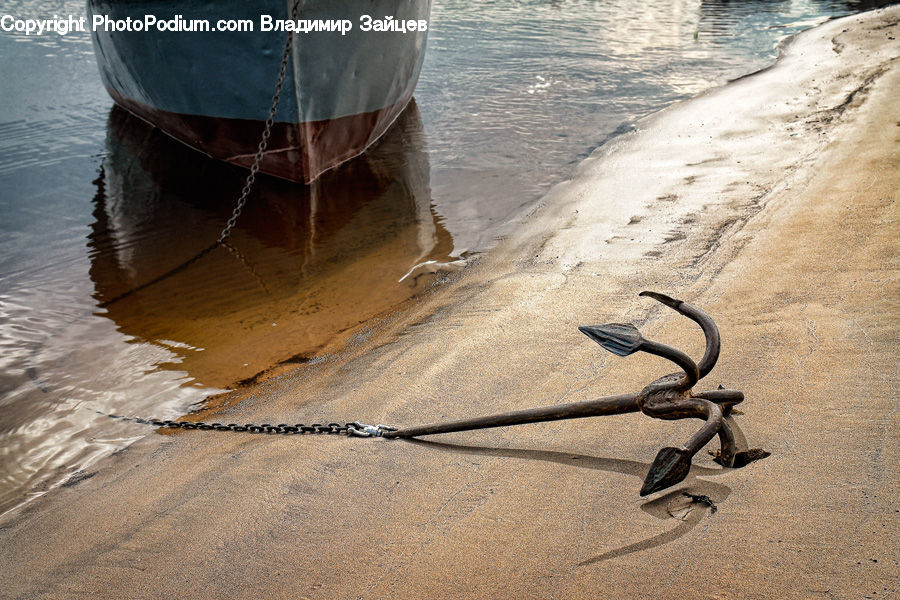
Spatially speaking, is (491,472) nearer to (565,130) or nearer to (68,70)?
(565,130)

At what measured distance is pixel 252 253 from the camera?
17.8ft

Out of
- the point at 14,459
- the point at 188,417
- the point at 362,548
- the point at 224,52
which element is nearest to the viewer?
the point at 362,548

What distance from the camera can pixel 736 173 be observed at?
5.55 m

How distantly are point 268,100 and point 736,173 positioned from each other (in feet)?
13.9

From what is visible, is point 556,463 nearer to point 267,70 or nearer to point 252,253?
point 252,253

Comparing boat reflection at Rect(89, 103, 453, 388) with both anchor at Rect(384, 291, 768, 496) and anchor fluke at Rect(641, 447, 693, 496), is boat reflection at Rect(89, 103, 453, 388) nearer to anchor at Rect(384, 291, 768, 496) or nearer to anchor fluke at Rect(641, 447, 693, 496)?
anchor at Rect(384, 291, 768, 496)

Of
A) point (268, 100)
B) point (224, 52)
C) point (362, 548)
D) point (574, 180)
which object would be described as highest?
point (224, 52)

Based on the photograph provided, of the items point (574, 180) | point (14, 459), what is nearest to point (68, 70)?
point (574, 180)

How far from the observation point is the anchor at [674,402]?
1609 millimetres

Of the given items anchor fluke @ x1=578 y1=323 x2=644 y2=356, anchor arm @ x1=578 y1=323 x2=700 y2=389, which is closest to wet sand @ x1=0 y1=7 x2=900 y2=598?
anchor arm @ x1=578 y1=323 x2=700 y2=389

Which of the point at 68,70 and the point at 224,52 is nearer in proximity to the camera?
the point at 224,52

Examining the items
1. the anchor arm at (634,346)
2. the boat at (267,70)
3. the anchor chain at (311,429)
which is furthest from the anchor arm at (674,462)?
the boat at (267,70)

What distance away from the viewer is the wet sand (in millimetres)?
1715

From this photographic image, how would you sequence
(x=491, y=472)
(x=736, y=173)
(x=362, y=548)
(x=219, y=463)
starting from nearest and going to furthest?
(x=362, y=548)
(x=491, y=472)
(x=219, y=463)
(x=736, y=173)
